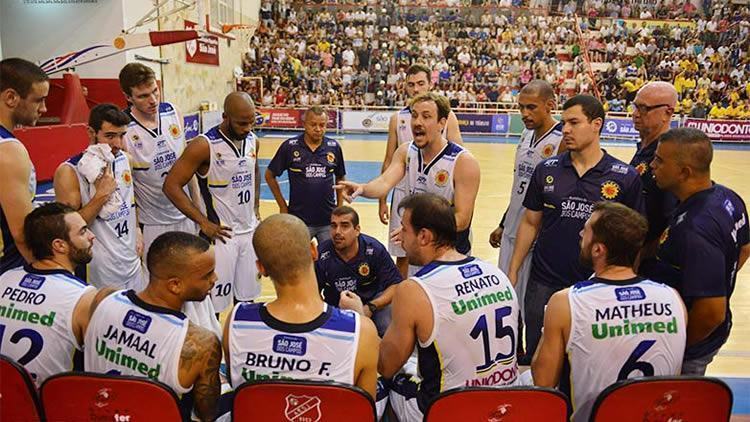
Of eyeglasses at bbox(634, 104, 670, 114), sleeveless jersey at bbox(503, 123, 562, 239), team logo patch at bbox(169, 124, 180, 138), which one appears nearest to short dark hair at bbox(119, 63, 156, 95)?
team logo patch at bbox(169, 124, 180, 138)

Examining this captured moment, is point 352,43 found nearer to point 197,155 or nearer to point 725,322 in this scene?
point 197,155

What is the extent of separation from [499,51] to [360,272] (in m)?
25.4

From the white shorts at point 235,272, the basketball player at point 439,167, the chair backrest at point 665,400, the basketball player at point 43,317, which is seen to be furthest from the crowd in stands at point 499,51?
the chair backrest at point 665,400

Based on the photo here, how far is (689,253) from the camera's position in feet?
9.14

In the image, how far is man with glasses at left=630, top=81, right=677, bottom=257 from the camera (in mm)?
3822

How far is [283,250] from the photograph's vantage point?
2340 millimetres

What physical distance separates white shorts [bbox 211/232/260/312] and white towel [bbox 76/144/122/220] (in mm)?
918

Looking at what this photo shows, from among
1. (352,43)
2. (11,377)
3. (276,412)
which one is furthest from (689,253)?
(352,43)

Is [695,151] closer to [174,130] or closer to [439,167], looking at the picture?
[439,167]

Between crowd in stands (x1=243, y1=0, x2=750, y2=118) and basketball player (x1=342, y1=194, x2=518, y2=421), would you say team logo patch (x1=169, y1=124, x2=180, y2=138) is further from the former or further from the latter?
crowd in stands (x1=243, y1=0, x2=750, y2=118)

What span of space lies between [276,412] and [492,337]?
3.52 feet

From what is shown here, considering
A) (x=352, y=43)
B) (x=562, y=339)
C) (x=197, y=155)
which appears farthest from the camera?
(x=352, y=43)

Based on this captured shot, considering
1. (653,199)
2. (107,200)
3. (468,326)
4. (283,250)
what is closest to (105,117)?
(107,200)

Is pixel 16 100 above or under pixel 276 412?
above
